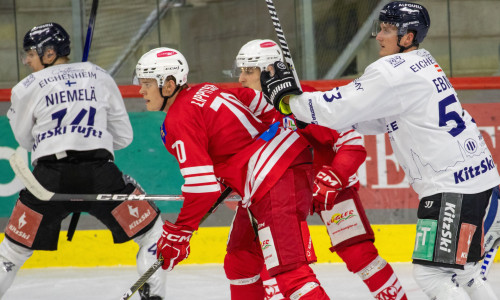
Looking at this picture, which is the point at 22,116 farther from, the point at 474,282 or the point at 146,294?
the point at 474,282

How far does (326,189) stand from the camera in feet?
10.3

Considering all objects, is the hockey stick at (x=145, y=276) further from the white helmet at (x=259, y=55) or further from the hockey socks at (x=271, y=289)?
the white helmet at (x=259, y=55)

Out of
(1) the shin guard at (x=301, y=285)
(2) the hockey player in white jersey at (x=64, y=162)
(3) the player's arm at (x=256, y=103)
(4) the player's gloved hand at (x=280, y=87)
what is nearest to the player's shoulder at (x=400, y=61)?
(4) the player's gloved hand at (x=280, y=87)

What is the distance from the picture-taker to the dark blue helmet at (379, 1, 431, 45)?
293 centimetres

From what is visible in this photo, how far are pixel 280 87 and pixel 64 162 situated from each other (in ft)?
4.21

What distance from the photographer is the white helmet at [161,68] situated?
10.4 ft

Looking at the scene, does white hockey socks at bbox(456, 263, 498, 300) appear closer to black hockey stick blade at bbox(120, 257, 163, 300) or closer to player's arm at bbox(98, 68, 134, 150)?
black hockey stick blade at bbox(120, 257, 163, 300)

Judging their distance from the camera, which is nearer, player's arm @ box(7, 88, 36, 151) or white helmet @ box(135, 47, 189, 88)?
white helmet @ box(135, 47, 189, 88)

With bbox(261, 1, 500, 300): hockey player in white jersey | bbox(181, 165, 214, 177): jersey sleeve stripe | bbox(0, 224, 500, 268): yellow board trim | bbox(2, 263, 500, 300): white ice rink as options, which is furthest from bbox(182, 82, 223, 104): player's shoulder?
bbox(0, 224, 500, 268): yellow board trim

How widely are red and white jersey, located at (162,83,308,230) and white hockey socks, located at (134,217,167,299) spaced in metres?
0.83

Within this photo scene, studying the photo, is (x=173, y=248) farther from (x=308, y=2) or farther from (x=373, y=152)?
(x=308, y=2)

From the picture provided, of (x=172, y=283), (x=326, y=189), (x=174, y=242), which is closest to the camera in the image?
(x=174, y=242)

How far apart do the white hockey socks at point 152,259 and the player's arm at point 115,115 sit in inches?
17.0

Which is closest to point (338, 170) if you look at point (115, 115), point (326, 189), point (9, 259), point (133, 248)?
point (326, 189)
